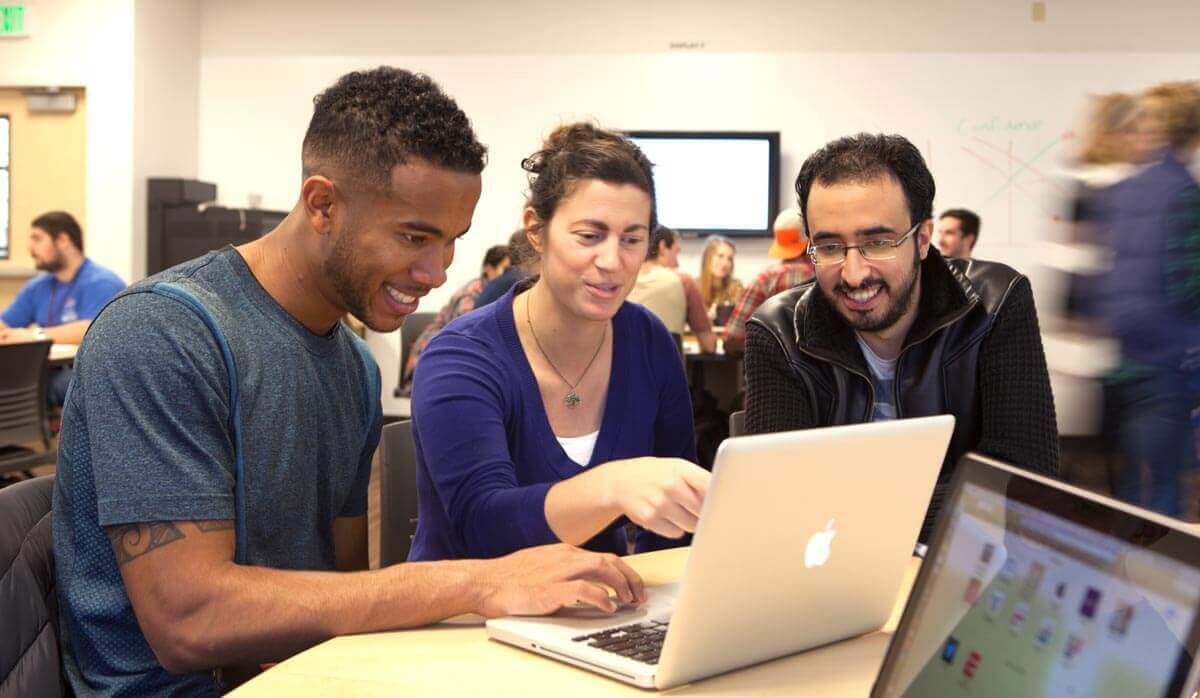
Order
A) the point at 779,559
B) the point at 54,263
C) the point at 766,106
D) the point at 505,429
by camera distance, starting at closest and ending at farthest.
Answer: the point at 779,559 → the point at 505,429 → the point at 54,263 → the point at 766,106

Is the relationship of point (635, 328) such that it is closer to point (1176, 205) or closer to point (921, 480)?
point (921, 480)

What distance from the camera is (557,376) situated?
2008mm

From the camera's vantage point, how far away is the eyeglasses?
6.81 ft

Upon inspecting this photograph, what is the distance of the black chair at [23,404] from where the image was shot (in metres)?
4.46

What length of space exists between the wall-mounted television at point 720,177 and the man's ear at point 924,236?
19.1ft

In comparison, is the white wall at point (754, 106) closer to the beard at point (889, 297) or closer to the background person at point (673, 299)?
the background person at point (673, 299)

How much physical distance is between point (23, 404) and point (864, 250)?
365 centimetres

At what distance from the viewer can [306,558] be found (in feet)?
5.01

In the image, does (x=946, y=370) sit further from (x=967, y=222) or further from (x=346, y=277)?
(x=967, y=222)

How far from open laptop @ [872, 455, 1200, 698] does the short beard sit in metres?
0.77

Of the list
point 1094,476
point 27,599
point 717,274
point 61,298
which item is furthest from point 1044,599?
point 717,274

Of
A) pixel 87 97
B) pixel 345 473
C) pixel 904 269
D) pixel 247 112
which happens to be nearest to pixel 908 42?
pixel 247 112

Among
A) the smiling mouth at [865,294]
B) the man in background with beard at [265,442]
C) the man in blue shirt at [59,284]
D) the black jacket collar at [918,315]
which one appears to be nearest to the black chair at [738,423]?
the black jacket collar at [918,315]

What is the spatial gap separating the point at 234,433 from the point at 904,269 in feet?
3.92
